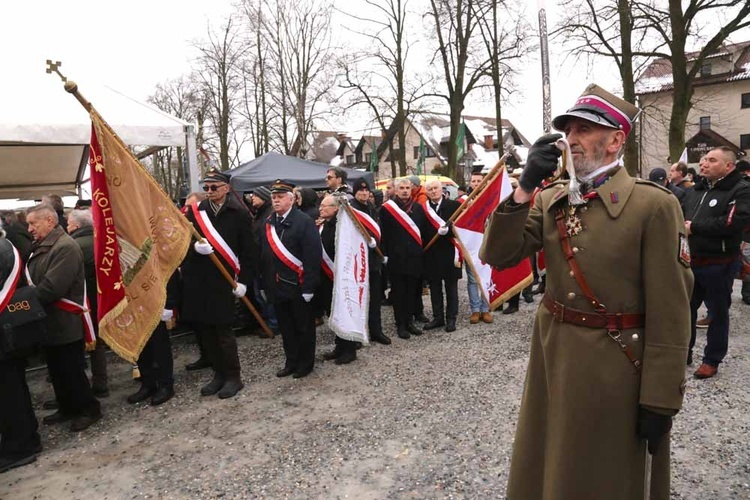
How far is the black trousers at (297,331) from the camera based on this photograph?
5.43m

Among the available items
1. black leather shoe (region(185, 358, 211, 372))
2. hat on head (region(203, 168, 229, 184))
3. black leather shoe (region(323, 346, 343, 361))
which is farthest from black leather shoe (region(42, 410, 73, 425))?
black leather shoe (region(323, 346, 343, 361))

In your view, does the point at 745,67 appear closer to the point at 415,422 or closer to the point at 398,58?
Answer: the point at 398,58

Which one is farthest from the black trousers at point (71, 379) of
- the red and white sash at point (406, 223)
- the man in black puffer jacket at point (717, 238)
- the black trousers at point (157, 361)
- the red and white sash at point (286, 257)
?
the man in black puffer jacket at point (717, 238)

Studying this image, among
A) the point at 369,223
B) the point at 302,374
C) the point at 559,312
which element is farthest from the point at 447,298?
the point at 559,312

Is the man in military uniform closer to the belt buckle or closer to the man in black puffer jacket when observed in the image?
the belt buckle

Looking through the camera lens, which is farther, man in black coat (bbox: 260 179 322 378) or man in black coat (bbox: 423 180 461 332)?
man in black coat (bbox: 423 180 461 332)

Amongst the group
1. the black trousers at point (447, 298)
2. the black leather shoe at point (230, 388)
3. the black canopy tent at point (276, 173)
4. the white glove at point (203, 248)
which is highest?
the black canopy tent at point (276, 173)

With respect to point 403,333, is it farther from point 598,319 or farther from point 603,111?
point 603,111

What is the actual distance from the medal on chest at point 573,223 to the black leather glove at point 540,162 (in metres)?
0.25

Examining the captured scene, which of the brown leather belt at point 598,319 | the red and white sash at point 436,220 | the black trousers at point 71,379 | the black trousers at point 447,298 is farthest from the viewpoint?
the black trousers at point 447,298

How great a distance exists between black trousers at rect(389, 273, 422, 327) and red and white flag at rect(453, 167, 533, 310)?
0.91 meters

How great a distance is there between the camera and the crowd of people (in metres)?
1.97

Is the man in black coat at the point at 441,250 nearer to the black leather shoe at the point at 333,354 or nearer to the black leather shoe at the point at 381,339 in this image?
the black leather shoe at the point at 381,339

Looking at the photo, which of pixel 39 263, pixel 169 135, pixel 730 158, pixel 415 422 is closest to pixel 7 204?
pixel 169 135
